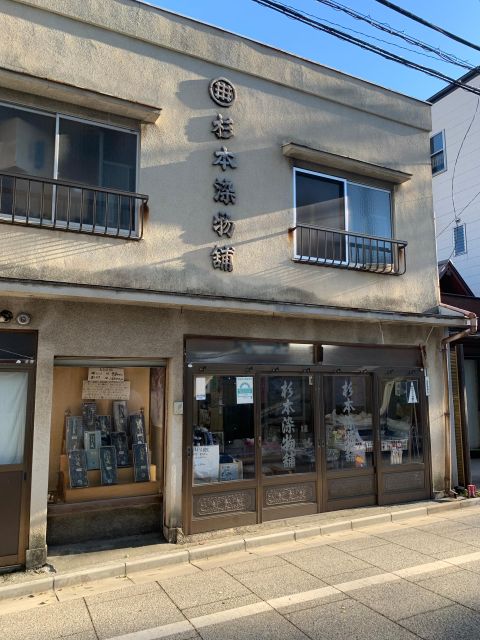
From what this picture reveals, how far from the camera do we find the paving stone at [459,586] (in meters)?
4.75

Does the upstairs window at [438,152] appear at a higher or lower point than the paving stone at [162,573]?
higher

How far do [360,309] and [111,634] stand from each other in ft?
18.8

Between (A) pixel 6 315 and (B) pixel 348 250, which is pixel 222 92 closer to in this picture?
(B) pixel 348 250

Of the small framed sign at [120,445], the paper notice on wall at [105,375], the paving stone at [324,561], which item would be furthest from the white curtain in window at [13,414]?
the paving stone at [324,561]

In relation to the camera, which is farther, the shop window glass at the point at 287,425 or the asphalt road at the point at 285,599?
the shop window glass at the point at 287,425

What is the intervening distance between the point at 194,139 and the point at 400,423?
6.23 meters

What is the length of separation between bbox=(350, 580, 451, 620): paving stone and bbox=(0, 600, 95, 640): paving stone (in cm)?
272

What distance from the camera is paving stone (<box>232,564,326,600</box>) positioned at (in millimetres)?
5199

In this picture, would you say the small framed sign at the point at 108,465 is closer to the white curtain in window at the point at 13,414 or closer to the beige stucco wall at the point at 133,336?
the beige stucco wall at the point at 133,336

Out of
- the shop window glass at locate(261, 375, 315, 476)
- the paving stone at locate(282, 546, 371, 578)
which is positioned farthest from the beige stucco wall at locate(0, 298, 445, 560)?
the paving stone at locate(282, 546, 371, 578)

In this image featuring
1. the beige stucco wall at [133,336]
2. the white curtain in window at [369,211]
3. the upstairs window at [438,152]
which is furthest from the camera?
the upstairs window at [438,152]

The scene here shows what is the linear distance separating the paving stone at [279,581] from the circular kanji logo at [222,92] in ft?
22.2

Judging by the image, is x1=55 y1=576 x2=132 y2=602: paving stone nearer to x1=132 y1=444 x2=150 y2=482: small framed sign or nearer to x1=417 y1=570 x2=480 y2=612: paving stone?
x1=132 y1=444 x2=150 y2=482: small framed sign

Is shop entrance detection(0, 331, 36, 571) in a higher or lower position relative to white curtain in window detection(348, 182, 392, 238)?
lower
